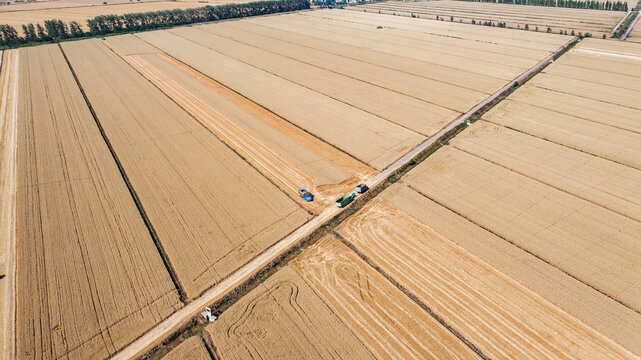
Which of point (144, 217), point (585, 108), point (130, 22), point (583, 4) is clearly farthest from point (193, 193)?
point (583, 4)

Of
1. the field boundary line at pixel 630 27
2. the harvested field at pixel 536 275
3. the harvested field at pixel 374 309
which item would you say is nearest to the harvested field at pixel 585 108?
the harvested field at pixel 536 275

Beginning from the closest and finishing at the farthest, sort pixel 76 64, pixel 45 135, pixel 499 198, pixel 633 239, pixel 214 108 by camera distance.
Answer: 1. pixel 633 239
2. pixel 499 198
3. pixel 45 135
4. pixel 214 108
5. pixel 76 64

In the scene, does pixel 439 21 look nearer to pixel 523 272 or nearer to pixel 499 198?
pixel 499 198

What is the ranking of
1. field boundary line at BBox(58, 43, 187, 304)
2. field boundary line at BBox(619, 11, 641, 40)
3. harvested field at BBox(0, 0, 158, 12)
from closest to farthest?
1. field boundary line at BBox(58, 43, 187, 304)
2. field boundary line at BBox(619, 11, 641, 40)
3. harvested field at BBox(0, 0, 158, 12)

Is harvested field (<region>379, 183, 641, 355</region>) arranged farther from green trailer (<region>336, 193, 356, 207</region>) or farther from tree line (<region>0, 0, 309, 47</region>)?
tree line (<region>0, 0, 309, 47</region>)

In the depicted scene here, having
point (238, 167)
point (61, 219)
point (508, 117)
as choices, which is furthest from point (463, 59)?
point (61, 219)

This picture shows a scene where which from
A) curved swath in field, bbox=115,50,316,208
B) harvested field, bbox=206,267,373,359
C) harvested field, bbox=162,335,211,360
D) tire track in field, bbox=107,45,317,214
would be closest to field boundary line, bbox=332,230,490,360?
harvested field, bbox=206,267,373,359
